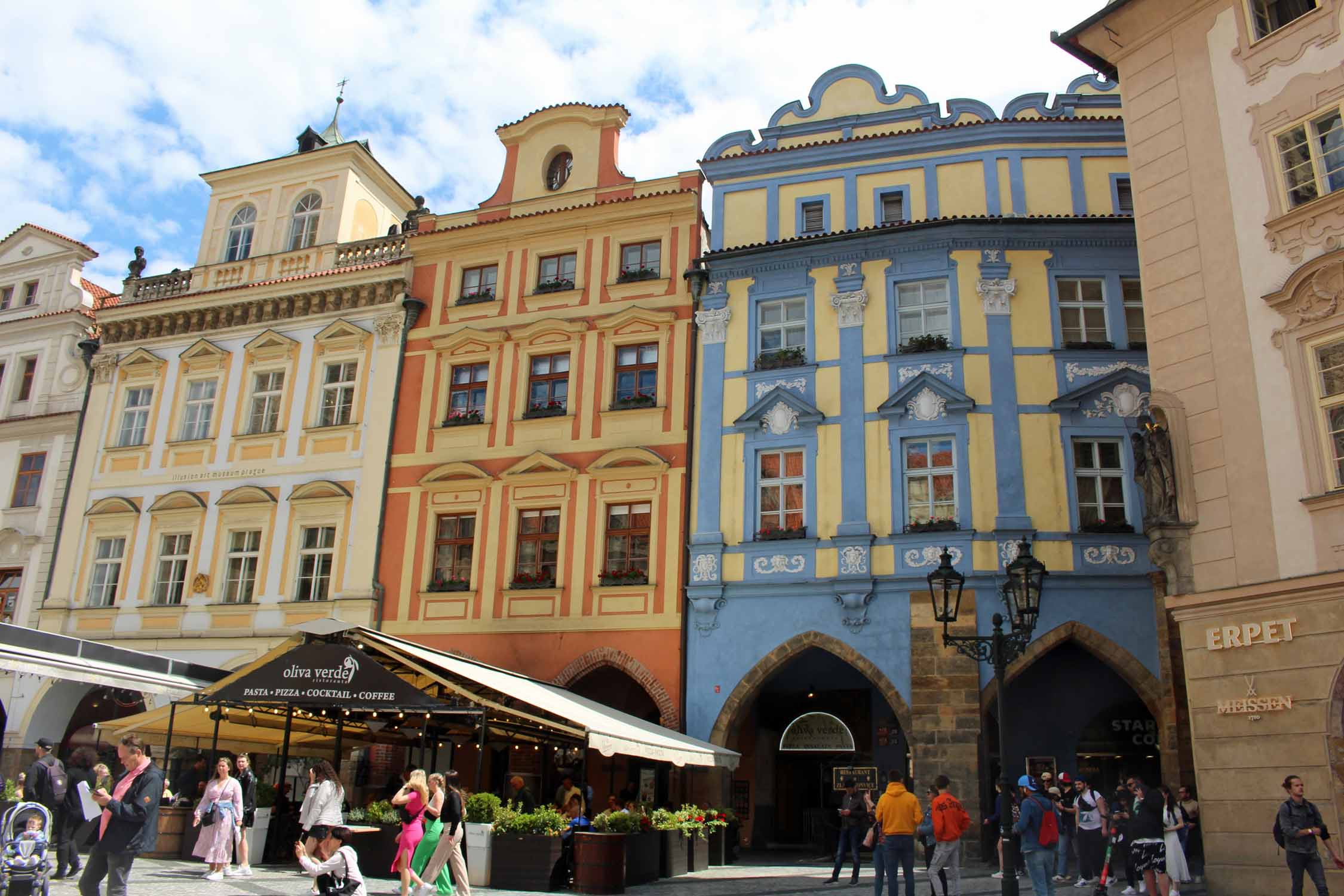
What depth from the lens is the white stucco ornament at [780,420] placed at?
21.8 m

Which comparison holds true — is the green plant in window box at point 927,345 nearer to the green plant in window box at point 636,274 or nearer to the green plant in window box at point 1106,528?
the green plant in window box at point 1106,528

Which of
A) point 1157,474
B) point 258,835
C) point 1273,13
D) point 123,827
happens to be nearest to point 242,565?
point 258,835

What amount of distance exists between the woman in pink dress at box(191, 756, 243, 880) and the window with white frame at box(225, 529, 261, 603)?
32.4ft

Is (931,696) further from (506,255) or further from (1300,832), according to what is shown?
(506,255)

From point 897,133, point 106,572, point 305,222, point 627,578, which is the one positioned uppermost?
point 305,222

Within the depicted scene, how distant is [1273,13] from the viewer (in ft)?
52.5

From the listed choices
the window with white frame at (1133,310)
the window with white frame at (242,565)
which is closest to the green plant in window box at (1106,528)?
the window with white frame at (1133,310)

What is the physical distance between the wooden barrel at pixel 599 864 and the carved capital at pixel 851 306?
37.2ft

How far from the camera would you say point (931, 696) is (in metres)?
19.2

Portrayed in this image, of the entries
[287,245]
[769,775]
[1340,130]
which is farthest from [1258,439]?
[287,245]

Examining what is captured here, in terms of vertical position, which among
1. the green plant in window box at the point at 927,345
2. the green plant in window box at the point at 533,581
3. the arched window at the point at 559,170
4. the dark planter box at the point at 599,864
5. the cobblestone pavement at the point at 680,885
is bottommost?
the cobblestone pavement at the point at 680,885

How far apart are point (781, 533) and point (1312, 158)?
1056cm

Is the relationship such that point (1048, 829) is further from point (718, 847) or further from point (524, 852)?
point (718, 847)

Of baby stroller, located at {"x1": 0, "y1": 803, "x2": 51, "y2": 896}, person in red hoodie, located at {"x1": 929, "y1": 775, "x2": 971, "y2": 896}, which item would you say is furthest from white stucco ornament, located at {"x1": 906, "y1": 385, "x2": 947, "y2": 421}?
baby stroller, located at {"x1": 0, "y1": 803, "x2": 51, "y2": 896}
